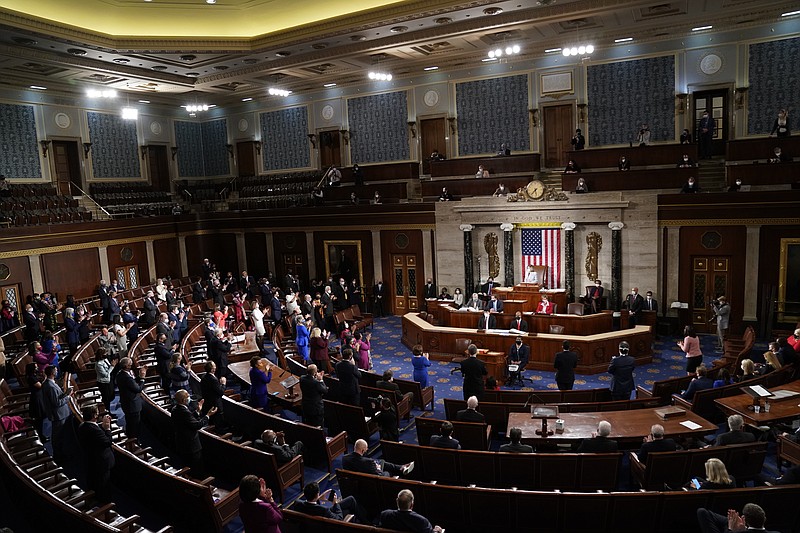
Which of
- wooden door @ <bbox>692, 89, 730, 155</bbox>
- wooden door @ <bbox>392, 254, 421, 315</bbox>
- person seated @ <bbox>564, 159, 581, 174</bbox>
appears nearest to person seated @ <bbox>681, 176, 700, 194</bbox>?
wooden door @ <bbox>692, 89, 730, 155</bbox>

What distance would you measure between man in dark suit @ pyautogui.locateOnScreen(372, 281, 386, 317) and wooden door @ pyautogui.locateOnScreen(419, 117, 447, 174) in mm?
5032

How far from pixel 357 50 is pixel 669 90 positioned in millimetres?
9742

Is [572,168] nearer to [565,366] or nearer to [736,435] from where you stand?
[565,366]

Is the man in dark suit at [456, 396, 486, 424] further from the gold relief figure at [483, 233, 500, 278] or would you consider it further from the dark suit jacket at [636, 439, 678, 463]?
the gold relief figure at [483, 233, 500, 278]

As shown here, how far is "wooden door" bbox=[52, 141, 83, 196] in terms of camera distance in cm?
2169

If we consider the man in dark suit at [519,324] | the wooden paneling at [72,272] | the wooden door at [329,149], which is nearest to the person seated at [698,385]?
the man in dark suit at [519,324]

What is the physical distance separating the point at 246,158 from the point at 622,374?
2100 centimetres

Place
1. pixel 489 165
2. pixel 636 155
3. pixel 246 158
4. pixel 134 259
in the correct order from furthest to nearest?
1. pixel 246 158
2. pixel 134 259
3. pixel 489 165
4. pixel 636 155

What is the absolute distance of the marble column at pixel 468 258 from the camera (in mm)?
17469

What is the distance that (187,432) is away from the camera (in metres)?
7.33

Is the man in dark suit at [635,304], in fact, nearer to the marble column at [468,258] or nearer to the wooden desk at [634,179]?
the wooden desk at [634,179]

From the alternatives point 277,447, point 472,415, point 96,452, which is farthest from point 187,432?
point 472,415

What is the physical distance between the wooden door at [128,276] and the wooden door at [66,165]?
427 centimetres

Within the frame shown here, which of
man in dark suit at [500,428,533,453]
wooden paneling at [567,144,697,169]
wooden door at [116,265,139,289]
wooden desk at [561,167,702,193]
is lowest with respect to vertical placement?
man in dark suit at [500,428,533,453]
